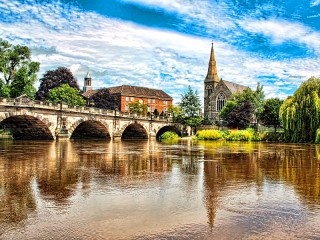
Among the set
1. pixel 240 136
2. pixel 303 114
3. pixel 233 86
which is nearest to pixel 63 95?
pixel 240 136

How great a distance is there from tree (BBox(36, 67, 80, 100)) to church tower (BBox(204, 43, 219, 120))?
52712 mm

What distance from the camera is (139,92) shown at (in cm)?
11356

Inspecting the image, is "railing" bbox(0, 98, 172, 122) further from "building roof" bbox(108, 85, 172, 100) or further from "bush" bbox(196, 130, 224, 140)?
"building roof" bbox(108, 85, 172, 100)

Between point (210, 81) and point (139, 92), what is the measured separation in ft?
79.6

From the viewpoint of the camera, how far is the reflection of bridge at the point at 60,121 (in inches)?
1490

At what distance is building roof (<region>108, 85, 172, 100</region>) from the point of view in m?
109

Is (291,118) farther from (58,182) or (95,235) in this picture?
(95,235)

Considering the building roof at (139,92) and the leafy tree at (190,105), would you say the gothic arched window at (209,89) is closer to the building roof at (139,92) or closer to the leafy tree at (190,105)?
the building roof at (139,92)

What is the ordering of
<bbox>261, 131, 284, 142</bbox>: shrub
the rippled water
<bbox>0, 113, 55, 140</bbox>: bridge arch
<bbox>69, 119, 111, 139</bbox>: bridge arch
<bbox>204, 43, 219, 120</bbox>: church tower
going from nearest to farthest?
the rippled water, <bbox>0, 113, 55, 140</bbox>: bridge arch, <bbox>261, 131, 284, 142</bbox>: shrub, <bbox>69, 119, 111, 139</bbox>: bridge arch, <bbox>204, 43, 219, 120</bbox>: church tower

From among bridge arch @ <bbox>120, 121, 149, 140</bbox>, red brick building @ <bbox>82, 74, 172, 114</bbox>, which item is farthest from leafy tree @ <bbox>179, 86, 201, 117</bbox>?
red brick building @ <bbox>82, 74, 172, 114</bbox>

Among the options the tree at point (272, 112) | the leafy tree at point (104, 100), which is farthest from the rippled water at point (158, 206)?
the leafy tree at point (104, 100)

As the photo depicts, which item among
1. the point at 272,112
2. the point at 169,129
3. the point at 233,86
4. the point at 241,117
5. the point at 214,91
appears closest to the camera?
the point at 272,112

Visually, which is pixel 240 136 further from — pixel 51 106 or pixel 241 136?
pixel 51 106

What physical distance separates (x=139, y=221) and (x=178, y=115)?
2554 inches
